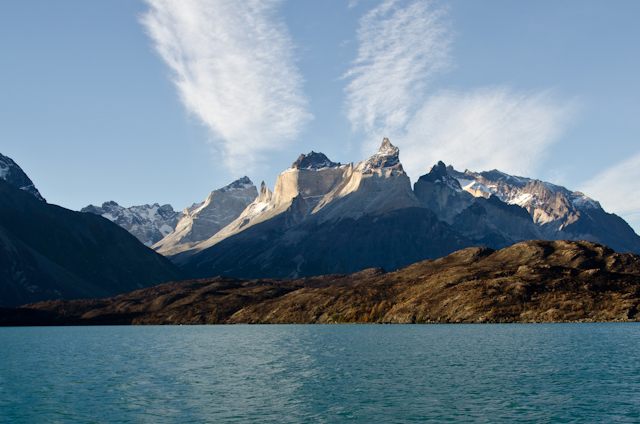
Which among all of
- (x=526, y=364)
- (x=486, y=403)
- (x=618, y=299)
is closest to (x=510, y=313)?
(x=618, y=299)

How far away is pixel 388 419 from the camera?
42.5 metres

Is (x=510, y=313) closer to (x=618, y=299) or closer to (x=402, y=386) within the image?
(x=618, y=299)

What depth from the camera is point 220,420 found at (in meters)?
43.4

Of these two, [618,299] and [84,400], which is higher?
[618,299]

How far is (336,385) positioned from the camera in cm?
6022

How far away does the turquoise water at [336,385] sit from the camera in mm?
45156

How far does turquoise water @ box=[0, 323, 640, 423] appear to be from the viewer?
4516 cm

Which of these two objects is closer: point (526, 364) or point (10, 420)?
point (10, 420)

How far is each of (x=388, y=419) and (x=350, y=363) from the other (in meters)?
38.9

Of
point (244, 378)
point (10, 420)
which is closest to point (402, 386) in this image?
point (244, 378)

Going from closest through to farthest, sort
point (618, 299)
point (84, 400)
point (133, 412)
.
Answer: point (133, 412), point (84, 400), point (618, 299)

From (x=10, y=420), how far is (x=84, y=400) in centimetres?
932

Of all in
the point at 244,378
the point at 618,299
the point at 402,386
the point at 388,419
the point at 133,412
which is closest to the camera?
the point at 388,419

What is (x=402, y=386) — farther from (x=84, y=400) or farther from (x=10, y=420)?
(x=10, y=420)
